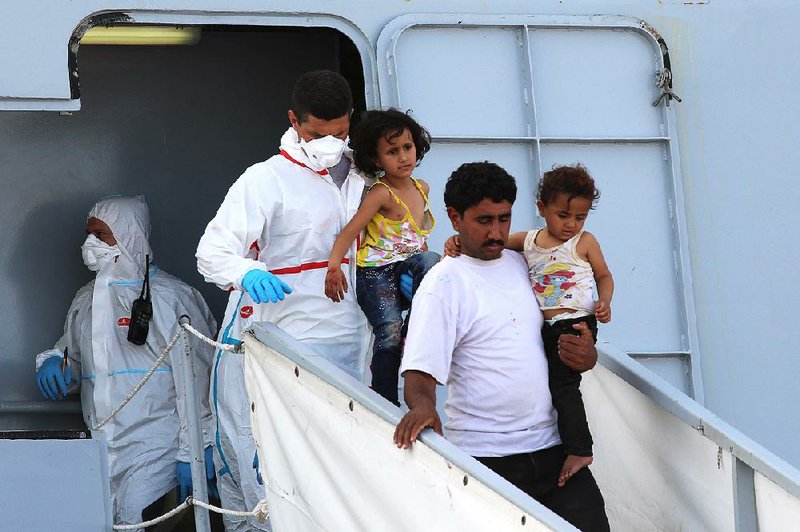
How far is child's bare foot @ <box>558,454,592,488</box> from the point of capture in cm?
331

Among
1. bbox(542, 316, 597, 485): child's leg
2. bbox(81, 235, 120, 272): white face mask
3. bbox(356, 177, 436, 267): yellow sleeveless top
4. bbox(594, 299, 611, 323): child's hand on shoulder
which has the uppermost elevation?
bbox(81, 235, 120, 272): white face mask

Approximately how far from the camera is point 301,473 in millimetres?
3797

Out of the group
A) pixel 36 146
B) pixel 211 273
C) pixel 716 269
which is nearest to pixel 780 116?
pixel 716 269

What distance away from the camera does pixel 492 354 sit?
329 cm

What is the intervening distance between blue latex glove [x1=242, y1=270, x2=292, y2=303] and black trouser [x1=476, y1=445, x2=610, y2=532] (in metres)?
0.79

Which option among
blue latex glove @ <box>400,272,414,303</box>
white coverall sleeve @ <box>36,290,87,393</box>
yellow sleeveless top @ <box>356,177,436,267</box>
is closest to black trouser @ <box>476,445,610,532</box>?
blue latex glove @ <box>400,272,414,303</box>

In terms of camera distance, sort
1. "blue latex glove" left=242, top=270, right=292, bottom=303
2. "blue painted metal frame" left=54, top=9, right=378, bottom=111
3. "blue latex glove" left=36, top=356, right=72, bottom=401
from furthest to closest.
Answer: "blue latex glove" left=36, top=356, right=72, bottom=401
"blue painted metal frame" left=54, top=9, right=378, bottom=111
"blue latex glove" left=242, top=270, right=292, bottom=303

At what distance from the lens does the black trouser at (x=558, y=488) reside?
329 cm

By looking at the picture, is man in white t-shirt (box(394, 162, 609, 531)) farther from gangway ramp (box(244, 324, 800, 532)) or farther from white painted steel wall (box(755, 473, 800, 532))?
white painted steel wall (box(755, 473, 800, 532))

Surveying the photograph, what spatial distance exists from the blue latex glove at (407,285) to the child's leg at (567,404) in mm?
595

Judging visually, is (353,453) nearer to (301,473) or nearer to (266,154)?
(301,473)

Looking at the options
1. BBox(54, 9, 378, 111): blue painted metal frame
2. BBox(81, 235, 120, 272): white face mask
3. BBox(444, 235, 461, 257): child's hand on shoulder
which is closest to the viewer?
BBox(444, 235, 461, 257): child's hand on shoulder

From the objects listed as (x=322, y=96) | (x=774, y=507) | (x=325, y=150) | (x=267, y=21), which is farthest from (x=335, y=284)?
(x=267, y=21)

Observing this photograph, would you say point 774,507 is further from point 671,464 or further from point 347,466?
point 347,466
